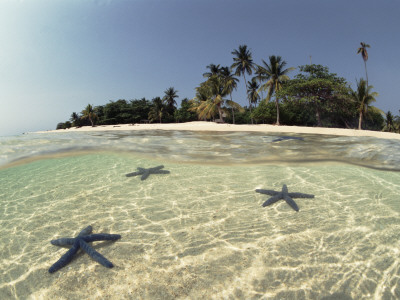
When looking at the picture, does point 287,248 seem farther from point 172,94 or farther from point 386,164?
point 172,94

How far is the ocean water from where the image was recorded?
8.71 feet

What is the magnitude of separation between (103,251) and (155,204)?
1.82 meters

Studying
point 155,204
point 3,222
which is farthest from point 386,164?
point 3,222

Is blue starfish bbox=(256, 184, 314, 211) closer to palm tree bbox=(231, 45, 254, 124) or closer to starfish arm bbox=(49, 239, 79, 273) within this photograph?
starfish arm bbox=(49, 239, 79, 273)

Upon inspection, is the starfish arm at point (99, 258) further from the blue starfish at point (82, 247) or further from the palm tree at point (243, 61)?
the palm tree at point (243, 61)

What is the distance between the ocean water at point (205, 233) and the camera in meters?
2.65

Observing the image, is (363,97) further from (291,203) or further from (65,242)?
(65,242)

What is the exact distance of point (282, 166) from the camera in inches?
338

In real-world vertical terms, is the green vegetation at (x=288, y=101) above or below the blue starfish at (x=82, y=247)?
above

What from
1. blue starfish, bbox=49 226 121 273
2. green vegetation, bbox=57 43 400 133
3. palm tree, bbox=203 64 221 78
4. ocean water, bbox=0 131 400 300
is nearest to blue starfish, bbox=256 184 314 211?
ocean water, bbox=0 131 400 300

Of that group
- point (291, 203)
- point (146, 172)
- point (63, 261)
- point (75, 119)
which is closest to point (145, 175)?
point (146, 172)

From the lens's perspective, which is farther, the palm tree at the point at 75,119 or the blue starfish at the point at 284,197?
the palm tree at the point at 75,119

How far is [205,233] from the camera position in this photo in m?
3.74

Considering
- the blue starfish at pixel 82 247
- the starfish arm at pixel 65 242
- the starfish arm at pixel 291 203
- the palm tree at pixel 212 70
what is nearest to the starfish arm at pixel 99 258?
the blue starfish at pixel 82 247
